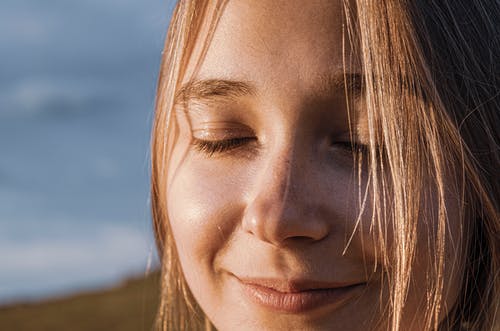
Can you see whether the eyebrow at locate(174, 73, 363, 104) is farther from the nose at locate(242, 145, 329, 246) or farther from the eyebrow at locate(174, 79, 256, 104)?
the nose at locate(242, 145, 329, 246)

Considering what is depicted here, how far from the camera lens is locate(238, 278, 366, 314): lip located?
154 centimetres

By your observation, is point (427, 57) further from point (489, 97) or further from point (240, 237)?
point (240, 237)

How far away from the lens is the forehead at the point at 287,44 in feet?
4.90

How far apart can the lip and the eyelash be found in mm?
273

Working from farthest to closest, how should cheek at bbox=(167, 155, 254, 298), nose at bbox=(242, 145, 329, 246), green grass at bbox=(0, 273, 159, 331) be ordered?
green grass at bbox=(0, 273, 159, 331), cheek at bbox=(167, 155, 254, 298), nose at bbox=(242, 145, 329, 246)

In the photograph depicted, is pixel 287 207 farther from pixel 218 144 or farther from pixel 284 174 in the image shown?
pixel 218 144

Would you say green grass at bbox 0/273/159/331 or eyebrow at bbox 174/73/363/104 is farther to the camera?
green grass at bbox 0/273/159/331

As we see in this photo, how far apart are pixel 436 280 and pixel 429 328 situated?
0.12 metres

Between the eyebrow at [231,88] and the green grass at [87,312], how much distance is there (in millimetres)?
2804

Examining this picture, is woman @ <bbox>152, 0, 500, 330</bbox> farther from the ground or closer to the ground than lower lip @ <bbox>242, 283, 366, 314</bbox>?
farther from the ground

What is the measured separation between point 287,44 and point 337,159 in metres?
0.25

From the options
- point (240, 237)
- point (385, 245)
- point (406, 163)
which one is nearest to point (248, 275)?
point (240, 237)

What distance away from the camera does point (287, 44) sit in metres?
1.51

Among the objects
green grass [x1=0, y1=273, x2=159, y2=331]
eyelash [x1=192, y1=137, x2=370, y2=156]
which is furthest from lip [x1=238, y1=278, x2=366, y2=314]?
green grass [x1=0, y1=273, x2=159, y2=331]
